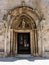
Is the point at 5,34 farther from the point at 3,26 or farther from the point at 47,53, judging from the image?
the point at 47,53

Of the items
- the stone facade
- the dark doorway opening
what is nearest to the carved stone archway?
the stone facade

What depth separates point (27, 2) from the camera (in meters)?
10.5

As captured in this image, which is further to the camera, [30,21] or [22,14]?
[30,21]

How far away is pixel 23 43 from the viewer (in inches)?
433

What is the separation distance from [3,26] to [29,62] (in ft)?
9.74

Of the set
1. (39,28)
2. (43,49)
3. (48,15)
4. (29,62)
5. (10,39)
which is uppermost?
(48,15)

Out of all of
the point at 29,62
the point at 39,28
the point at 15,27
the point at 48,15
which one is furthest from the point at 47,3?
the point at 29,62

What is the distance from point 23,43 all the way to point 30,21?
1604mm

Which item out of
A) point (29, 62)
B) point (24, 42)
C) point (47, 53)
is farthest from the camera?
point (24, 42)

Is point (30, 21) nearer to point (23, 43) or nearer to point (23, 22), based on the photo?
point (23, 22)

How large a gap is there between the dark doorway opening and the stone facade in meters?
0.52

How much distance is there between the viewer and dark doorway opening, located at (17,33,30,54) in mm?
10914

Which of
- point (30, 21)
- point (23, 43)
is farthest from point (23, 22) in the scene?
point (23, 43)

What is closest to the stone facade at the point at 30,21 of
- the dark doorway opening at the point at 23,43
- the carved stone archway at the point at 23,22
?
the carved stone archway at the point at 23,22
